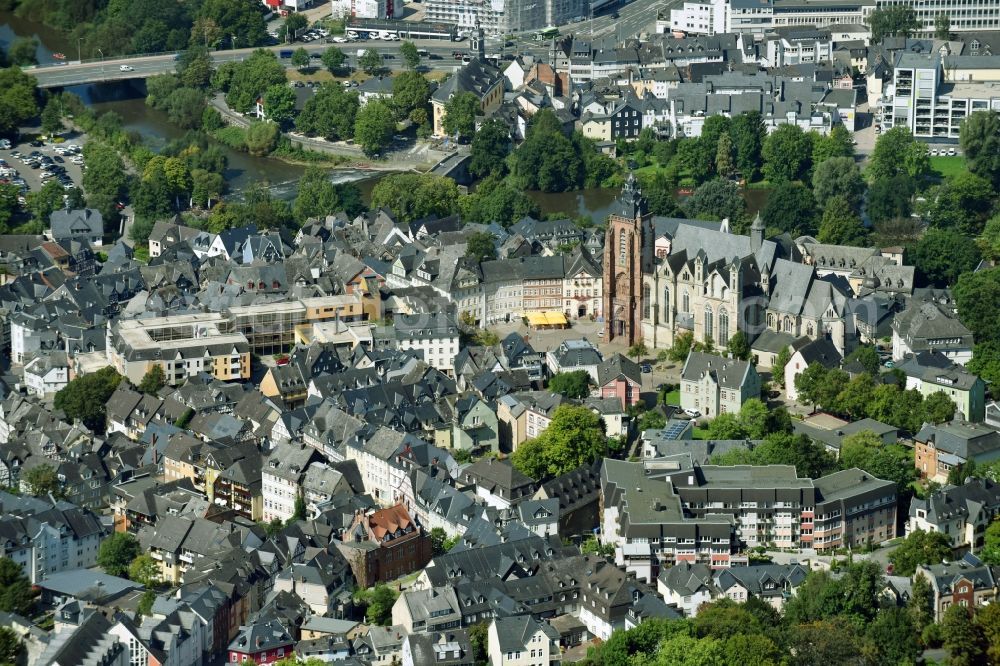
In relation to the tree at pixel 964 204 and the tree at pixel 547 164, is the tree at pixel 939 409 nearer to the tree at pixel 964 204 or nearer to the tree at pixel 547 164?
the tree at pixel 964 204

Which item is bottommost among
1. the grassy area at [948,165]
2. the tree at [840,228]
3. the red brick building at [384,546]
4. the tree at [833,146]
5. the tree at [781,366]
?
the red brick building at [384,546]

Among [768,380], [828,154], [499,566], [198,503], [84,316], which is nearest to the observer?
[499,566]

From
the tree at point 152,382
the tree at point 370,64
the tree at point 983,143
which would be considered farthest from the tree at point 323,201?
the tree at point 983,143

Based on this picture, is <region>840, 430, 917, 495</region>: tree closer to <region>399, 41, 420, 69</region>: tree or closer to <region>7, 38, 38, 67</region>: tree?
<region>399, 41, 420, 69</region>: tree

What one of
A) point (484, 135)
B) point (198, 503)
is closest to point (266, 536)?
point (198, 503)

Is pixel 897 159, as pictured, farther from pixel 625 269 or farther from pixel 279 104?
pixel 279 104

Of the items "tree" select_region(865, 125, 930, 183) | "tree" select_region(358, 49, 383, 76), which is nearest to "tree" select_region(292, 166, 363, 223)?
"tree" select_region(865, 125, 930, 183)

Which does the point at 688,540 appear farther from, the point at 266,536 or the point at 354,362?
the point at 354,362
